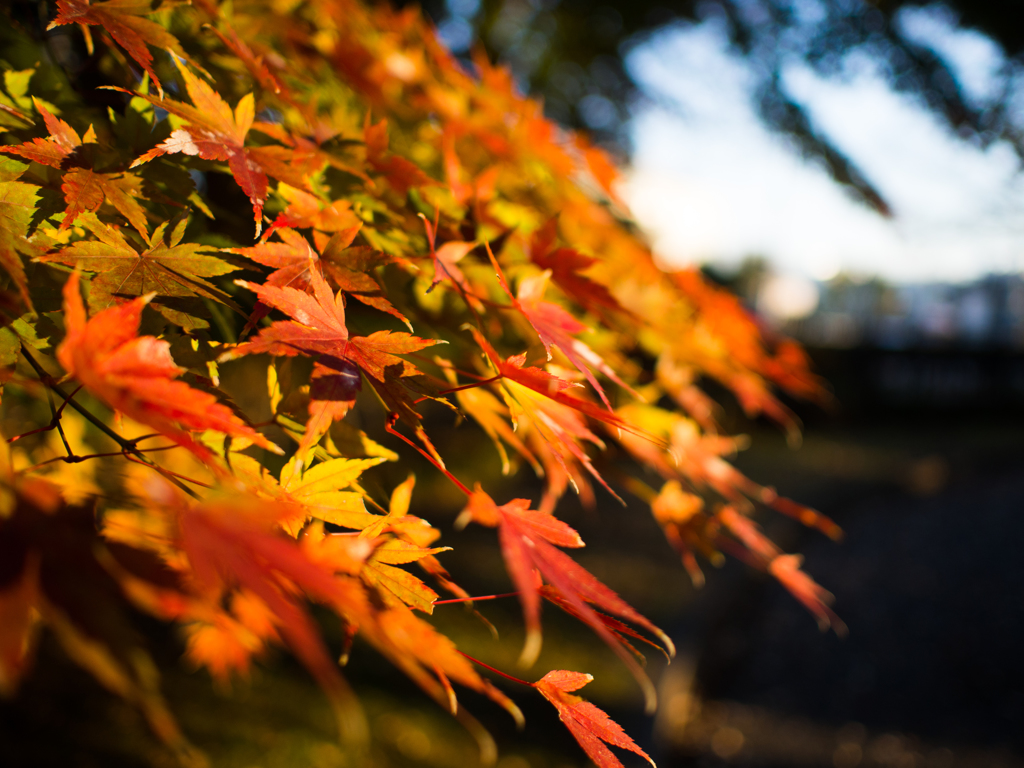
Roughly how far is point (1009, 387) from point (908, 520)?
6.02 meters

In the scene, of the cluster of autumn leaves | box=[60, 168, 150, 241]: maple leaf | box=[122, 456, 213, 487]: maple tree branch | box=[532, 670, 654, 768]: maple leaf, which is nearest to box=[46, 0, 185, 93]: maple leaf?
the cluster of autumn leaves

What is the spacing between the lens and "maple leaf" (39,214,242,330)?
1.85 feet

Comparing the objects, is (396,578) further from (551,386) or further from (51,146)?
(51,146)

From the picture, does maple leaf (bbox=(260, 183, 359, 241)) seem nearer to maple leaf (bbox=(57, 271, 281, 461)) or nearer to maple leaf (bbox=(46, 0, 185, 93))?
maple leaf (bbox=(46, 0, 185, 93))

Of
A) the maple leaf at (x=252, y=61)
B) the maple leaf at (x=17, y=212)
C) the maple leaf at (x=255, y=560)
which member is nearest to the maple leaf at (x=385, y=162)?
the maple leaf at (x=252, y=61)

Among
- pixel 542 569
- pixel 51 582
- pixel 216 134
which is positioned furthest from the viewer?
pixel 216 134

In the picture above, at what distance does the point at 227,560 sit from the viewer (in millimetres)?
363

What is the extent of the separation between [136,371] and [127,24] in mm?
455

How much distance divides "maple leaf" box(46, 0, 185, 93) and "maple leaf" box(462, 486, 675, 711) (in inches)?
21.0

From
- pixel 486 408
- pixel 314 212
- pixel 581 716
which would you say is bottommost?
pixel 581 716

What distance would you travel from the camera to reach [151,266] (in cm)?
59

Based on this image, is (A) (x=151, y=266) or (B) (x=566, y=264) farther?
(B) (x=566, y=264)

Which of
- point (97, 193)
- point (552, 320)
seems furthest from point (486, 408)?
point (97, 193)

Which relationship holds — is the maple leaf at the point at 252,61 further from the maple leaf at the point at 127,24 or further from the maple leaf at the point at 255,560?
the maple leaf at the point at 255,560
